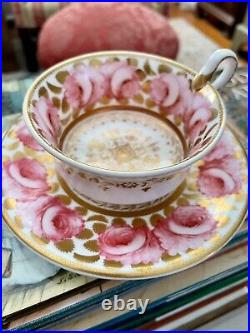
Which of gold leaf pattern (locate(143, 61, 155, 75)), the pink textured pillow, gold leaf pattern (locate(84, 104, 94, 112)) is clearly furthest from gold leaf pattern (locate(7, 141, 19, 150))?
the pink textured pillow

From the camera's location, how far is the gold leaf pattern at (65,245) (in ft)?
1.15

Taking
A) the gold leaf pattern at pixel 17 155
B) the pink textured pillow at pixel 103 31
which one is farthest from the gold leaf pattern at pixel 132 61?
the pink textured pillow at pixel 103 31

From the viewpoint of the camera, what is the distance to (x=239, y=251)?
0.46 metres

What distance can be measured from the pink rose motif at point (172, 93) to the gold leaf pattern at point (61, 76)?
0.13m

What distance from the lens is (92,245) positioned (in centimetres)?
36

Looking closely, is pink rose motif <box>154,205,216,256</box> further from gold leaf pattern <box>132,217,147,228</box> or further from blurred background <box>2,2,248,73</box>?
blurred background <box>2,2,248,73</box>

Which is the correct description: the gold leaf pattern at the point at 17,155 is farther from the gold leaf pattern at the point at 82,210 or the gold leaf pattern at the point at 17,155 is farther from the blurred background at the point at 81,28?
the blurred background at the point at 81,28

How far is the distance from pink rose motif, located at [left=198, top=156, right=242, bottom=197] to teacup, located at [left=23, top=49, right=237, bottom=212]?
0.12ft

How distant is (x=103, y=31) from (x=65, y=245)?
0.57 m

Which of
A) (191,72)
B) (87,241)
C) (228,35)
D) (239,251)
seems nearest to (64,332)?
(87,241)

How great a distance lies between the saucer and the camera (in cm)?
34

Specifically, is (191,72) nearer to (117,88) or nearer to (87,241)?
(117,88)

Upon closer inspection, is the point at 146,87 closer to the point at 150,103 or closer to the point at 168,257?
the point at 150,103

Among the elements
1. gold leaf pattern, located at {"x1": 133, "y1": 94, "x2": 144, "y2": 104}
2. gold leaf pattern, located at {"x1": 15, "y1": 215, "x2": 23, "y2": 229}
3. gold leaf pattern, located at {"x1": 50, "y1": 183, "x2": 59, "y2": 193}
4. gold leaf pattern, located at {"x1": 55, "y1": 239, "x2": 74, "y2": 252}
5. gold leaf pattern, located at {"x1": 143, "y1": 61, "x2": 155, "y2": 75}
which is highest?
gold leaf pattern, located at {"x1": 143, "y1": 61, "x2": 155, "y2": 75}
